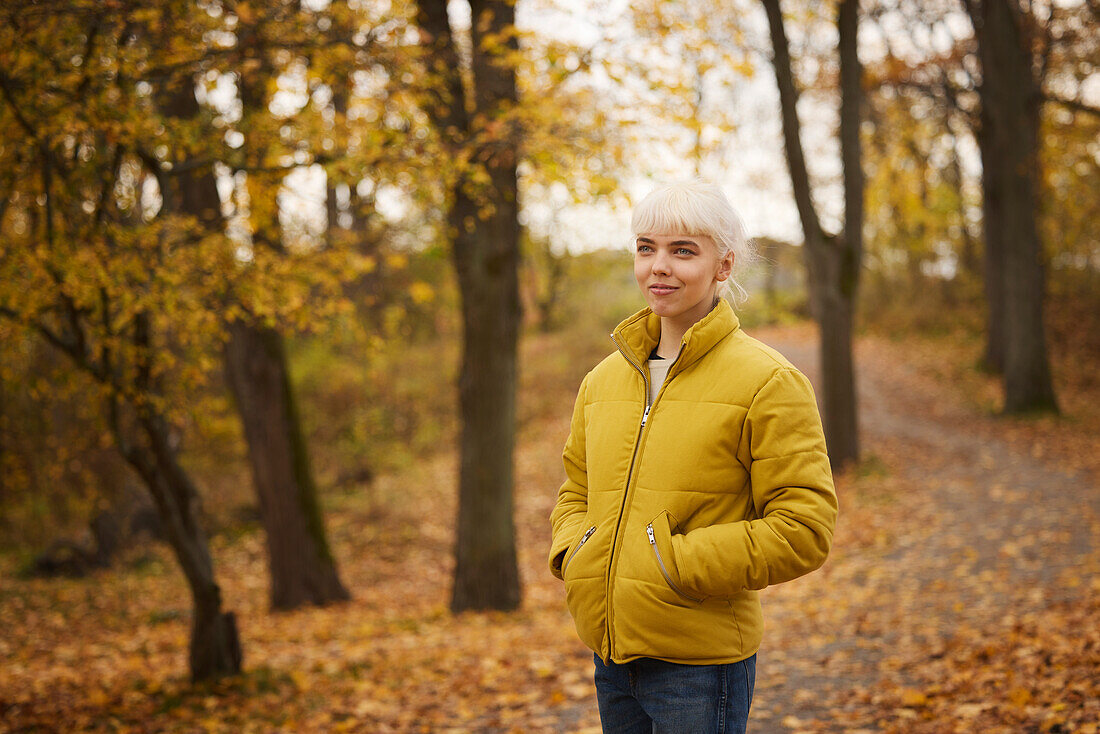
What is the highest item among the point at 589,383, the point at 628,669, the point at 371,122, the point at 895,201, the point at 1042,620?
the point at 895,201

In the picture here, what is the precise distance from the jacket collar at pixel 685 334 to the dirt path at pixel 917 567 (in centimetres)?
303

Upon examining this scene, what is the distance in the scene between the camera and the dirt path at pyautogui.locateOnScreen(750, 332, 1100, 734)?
5.30 meters

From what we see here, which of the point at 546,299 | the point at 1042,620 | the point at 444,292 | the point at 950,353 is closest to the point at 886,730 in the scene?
the point at 1042,620

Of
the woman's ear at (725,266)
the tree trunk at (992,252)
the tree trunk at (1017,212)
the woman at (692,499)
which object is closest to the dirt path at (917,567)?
the tree trunk at (1017,212)

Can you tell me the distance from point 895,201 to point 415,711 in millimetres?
22600

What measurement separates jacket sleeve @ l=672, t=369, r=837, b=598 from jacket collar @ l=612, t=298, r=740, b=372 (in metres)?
0.21

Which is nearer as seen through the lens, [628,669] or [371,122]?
[628,669]

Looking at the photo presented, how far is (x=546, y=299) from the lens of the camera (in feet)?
83.4

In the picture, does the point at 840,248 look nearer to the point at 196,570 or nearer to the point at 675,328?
the point at 196,570

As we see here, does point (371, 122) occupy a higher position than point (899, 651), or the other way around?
point (371, 122)

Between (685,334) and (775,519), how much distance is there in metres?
0.51

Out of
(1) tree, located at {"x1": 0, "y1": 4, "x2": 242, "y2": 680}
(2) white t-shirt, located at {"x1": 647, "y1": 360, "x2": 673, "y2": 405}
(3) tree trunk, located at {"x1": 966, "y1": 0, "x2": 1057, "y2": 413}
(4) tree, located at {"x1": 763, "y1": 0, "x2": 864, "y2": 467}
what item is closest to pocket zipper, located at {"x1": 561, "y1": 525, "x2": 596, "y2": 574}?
(2) white t-shirt, located at {"x1": 647, "y1": 360, "x2": 673, "y2": 405}

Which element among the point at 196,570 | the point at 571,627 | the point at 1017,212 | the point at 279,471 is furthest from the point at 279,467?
the point at 1017,212

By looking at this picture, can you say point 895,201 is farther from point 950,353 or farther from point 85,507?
point 85,507
